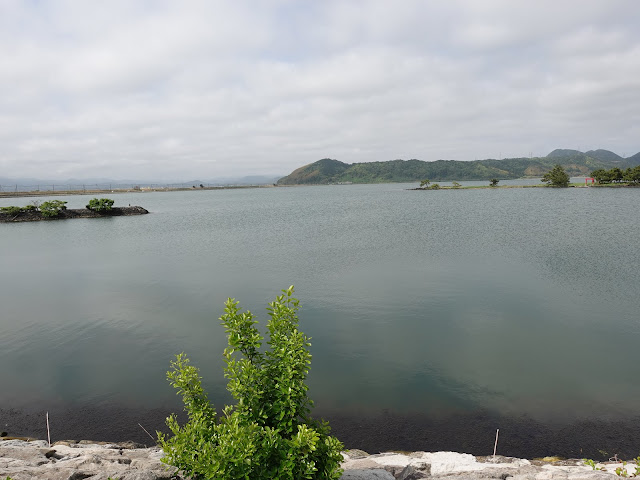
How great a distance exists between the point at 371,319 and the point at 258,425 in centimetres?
1889

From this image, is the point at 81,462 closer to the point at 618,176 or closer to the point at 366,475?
the point at 366,475

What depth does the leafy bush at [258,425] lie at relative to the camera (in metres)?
6.84

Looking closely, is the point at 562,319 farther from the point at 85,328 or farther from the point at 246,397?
the point at 85,328

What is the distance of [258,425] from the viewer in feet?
23.2

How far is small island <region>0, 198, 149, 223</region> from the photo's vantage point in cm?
9300

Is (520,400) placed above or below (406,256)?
→ below

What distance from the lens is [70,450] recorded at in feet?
40.7

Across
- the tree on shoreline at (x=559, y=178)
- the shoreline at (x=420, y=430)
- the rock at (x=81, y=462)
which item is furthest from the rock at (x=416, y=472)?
the tree on shoreline at (x=559, y=178)

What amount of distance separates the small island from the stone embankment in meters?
100

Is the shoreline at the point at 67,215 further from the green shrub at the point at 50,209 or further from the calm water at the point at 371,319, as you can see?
the calm water at the point at 371,319

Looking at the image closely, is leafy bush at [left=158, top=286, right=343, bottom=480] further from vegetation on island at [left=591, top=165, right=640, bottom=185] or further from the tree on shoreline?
the tree on shoreline

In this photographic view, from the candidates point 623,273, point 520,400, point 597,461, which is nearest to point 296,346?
point 597,461

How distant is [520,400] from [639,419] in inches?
164

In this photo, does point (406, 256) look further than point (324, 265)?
Yes
